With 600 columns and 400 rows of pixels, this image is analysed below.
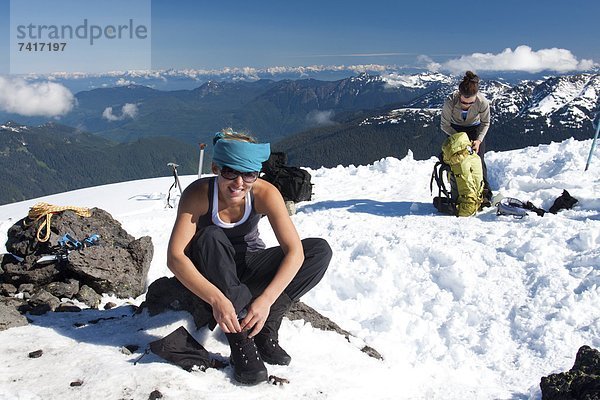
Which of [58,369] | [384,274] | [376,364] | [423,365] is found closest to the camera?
[58,369]

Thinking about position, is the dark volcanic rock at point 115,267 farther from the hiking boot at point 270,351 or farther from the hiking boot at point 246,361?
the hiking boot at point 246,361

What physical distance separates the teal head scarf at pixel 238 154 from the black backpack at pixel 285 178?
21.7ft

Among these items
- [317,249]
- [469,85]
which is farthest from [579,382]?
[469,85]

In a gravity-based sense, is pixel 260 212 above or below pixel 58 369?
above

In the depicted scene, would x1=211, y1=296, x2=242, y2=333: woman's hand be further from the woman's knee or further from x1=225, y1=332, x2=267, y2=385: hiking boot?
the woman's knee

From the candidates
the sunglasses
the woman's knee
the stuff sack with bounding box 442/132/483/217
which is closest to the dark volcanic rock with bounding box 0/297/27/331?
the sunglasses

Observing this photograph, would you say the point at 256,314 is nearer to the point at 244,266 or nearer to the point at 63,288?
the point at 244,266

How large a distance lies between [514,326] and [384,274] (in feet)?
6.06

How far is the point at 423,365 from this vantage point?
476cm

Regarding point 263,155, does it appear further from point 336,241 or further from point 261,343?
point 336,241

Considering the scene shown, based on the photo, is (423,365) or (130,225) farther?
(130,225)

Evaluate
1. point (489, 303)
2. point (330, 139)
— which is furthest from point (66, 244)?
point (330, 139)

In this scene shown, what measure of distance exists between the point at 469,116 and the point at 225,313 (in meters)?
7.36

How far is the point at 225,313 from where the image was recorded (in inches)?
129
